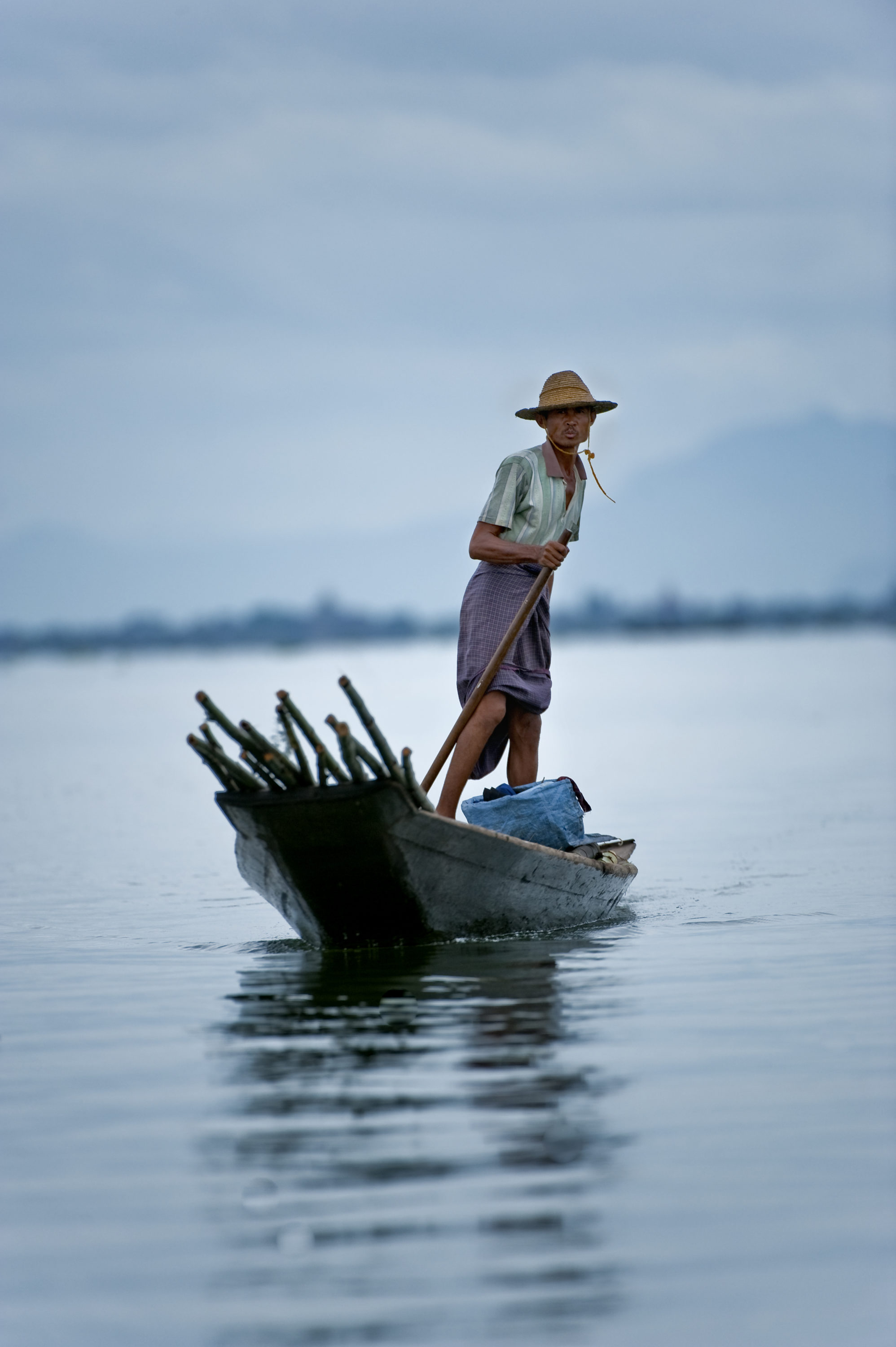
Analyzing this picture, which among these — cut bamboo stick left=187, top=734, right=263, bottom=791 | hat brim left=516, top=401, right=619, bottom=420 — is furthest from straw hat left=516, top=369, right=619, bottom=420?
cut bamboo stick left=187, top=734, right=263, bottom=791

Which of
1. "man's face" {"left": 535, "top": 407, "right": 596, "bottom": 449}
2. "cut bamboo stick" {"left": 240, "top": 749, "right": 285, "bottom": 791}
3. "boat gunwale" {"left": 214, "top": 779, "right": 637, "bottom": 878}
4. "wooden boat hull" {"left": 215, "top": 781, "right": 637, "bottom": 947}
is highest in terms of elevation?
"man's face" {"left": 535, "top": 407, "right": 596, "bottom": 449}

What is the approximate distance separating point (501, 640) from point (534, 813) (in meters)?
0.71

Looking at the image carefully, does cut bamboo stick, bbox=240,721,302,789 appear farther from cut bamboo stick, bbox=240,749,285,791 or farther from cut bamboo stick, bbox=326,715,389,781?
cut bamboo stick, bbox=326,715,389,781

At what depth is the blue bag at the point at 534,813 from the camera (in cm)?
700

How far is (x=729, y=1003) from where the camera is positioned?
5527 millimetres

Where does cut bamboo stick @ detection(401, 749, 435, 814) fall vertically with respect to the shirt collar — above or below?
below

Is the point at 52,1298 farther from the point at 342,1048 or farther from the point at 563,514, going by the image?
the point at 563,514

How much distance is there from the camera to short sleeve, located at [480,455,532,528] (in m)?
6.93

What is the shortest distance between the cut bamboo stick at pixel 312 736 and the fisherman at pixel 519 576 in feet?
3.35

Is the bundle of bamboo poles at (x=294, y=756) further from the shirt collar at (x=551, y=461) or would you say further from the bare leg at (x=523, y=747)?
the shirt collar at (x=551, y=461)

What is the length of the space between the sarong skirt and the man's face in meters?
0.55

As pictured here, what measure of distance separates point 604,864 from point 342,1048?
7.98ft

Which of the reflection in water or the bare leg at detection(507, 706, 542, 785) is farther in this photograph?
the bare leg at detection(507, 706, 542, 785)

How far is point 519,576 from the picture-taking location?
702 cm
